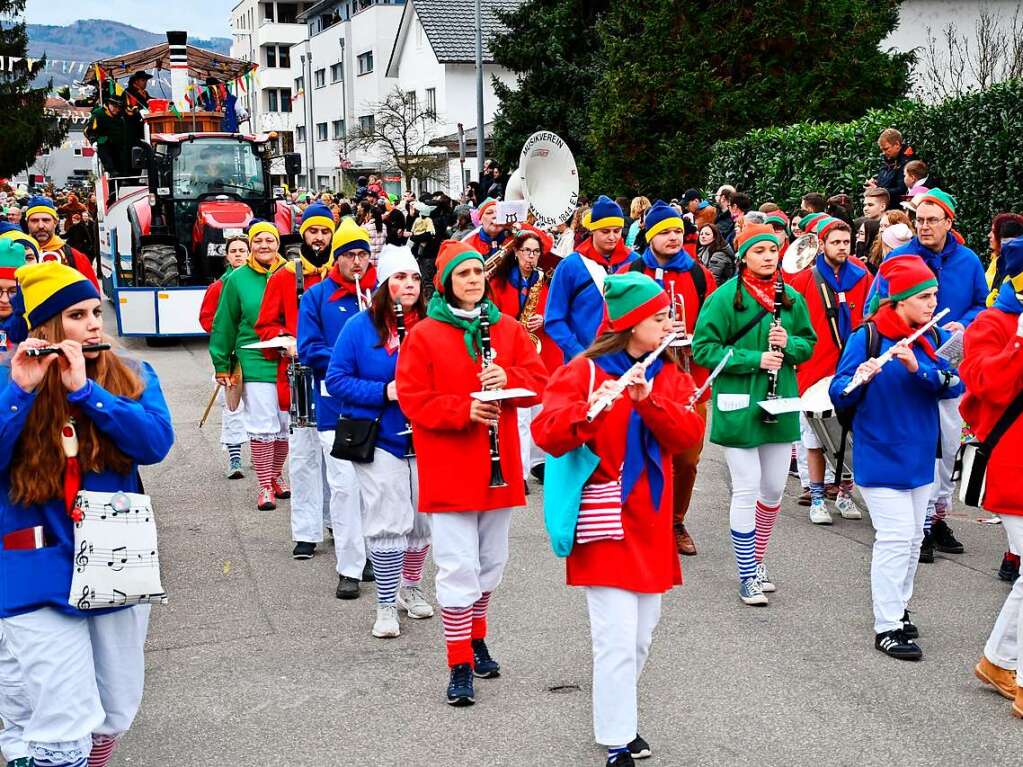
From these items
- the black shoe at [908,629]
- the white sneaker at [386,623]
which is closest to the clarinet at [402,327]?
the white sneaker at [386,623]

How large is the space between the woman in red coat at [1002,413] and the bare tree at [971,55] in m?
19.5

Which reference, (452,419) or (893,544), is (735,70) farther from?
(452,419)

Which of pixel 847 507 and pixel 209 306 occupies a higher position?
pixel 209 306

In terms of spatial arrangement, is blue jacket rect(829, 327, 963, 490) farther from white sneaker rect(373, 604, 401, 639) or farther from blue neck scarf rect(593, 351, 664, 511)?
white sneaker rect(373, 604, 401, 639)

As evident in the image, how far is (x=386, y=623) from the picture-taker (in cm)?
643

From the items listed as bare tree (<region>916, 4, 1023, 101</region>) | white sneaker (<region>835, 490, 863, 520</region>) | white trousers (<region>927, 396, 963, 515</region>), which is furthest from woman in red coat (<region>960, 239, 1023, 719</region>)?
bare tree (<region>916, 4, 1023, 101</region>)

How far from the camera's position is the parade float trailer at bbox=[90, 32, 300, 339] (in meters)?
18.8

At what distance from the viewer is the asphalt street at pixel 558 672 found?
16.5 feet

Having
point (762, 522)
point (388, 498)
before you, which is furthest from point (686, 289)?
point (388, 498)

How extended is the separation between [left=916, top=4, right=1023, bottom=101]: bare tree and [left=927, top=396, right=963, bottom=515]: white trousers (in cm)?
1706

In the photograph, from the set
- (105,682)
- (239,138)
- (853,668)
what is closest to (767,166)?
(239,138)

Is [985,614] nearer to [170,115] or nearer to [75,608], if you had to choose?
[75,608]

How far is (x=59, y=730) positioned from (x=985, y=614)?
4.75m

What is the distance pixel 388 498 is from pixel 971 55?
2588 centimetres
